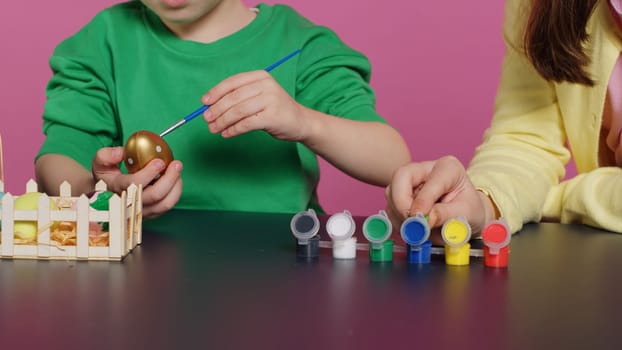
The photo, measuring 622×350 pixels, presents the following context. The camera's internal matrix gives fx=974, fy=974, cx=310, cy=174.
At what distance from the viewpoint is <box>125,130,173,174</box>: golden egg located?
1.09 m

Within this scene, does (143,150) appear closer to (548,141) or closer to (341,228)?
(341,228)

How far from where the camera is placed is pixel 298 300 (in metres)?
0.70

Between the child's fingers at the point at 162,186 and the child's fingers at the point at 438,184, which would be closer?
the child's fingers at the point at 438,184

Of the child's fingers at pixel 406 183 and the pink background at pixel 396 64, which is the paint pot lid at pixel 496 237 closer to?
the child's fingers at pixel 406 183

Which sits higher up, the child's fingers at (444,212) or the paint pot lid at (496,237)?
the child's fingers at (444,212)

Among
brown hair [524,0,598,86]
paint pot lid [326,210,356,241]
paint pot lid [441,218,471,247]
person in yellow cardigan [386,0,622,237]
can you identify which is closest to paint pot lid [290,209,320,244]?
paint pot lid [326,210,356,241]

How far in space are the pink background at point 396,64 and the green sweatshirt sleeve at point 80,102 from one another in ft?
3.28

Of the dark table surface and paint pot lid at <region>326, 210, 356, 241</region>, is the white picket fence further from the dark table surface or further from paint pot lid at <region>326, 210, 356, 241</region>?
paint pot lid at <region>326, 210, 356, 241</region>

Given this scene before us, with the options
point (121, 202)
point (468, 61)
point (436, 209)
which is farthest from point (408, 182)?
point (468, 61)

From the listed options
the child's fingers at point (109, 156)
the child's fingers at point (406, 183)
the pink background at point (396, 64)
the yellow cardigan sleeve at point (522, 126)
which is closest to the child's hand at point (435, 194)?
the child's fingers at point (406, 183)

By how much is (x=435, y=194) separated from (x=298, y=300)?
269mm

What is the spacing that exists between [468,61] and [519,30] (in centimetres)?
106

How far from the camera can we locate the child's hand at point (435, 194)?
0.93 metres

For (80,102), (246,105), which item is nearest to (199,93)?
(80,102)
